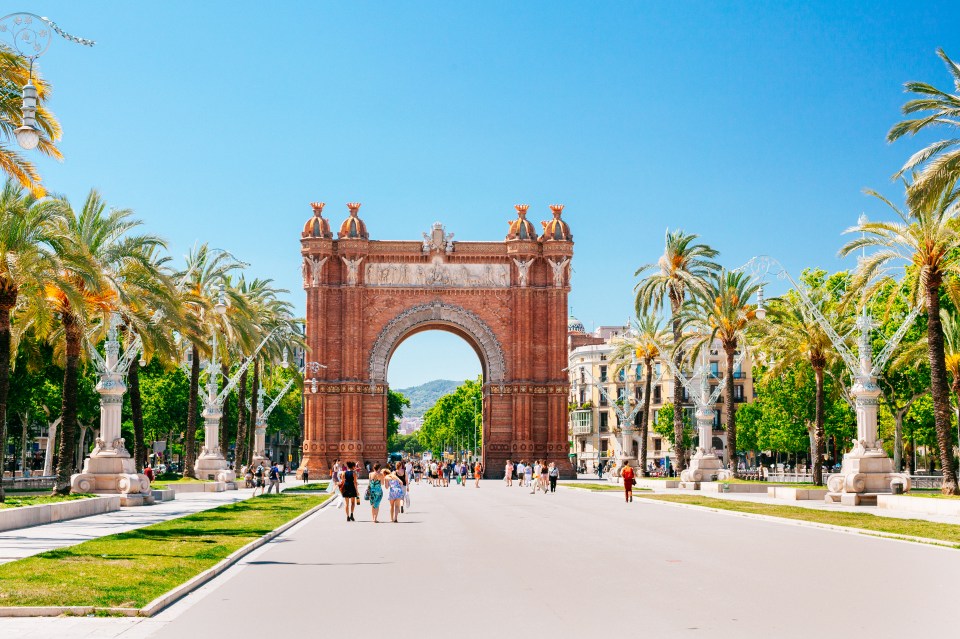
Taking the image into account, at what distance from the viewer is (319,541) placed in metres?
21.0

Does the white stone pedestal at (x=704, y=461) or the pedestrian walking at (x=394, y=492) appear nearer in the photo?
the pedestrian walking at (x=394, y=492)

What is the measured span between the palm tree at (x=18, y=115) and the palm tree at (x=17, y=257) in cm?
296

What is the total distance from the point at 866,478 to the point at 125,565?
86.3 feet

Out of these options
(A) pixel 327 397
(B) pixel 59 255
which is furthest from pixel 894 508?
(A) pixel 327 397

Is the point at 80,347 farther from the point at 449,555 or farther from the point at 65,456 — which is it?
the point at 449,555

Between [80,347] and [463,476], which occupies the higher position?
[80,347]

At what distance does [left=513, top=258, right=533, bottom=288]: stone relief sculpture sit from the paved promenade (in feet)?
155

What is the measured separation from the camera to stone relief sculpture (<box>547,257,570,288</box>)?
7000cm

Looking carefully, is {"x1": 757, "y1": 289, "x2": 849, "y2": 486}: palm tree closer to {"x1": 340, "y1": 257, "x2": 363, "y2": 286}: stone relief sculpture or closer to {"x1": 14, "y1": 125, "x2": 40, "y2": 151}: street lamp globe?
{"x1": 340, "y1": 257, "x2": 363, "y2": 286}: stone relief sculpture

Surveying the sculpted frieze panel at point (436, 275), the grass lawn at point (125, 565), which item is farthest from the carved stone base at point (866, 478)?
the sculpted frieze panel at point (436, 275)

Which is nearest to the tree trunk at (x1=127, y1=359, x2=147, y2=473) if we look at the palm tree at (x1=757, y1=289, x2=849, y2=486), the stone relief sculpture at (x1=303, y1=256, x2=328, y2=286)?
the palm tree at (x1=757, y1=289, x2=849, y2=486)

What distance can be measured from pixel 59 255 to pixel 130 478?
8.12m

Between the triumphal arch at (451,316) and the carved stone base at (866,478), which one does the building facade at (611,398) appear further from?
the carved stone base at (866,478)

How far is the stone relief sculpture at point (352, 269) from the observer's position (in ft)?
228
